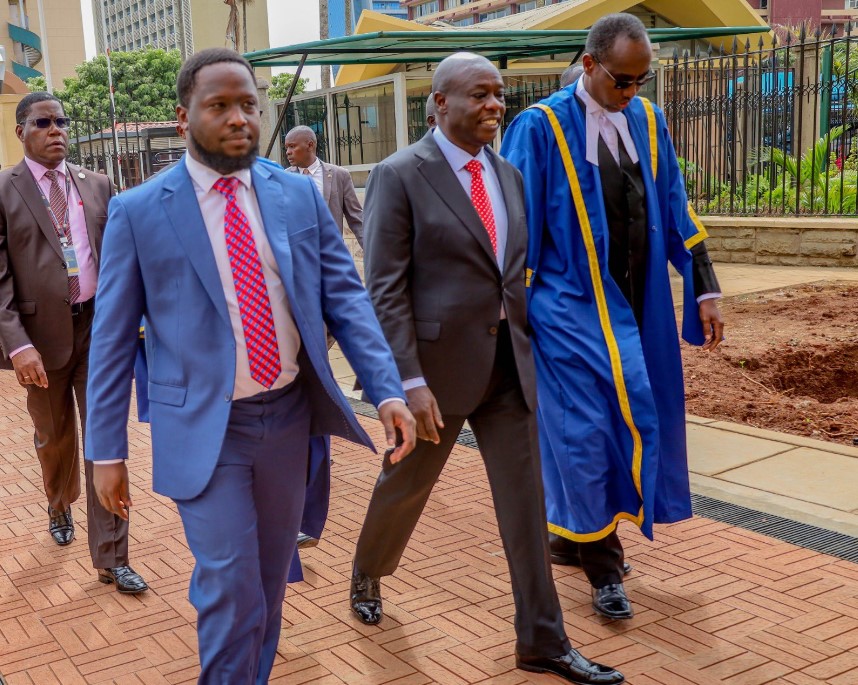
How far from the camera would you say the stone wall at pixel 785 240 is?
1239 cm

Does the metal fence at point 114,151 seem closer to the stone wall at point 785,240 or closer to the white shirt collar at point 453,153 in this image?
the white shirt collar at point 453,153

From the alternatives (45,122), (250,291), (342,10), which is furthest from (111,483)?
(342,10)

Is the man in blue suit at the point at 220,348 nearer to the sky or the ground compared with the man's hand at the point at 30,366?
nearer to the sky

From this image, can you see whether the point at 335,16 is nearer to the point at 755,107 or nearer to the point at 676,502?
the point at 755,107

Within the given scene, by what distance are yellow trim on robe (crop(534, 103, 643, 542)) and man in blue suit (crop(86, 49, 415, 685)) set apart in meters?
1.24

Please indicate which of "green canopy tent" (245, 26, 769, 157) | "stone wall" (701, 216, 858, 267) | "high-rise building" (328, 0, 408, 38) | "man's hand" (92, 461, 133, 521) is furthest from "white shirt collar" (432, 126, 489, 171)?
"high-rise building" (328, 0, 408, 38)

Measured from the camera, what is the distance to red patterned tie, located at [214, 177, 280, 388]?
2863 mm

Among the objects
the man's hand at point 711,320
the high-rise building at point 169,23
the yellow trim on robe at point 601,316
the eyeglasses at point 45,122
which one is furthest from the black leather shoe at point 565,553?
the high-rise building at point 169,23

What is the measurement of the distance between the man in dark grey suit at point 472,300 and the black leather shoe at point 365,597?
0.68 meters

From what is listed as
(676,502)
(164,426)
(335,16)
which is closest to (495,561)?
(676,502)

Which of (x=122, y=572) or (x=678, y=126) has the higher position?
(x=678, y=126)

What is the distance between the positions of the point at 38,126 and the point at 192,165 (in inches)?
94.7

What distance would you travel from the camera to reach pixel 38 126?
4.97 meters

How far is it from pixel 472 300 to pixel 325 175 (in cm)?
431
